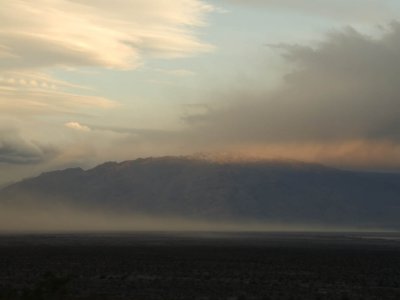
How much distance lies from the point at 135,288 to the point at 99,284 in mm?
2485

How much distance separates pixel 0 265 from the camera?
180 ft

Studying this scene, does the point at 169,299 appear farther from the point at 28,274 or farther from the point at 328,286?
the point at 28,274

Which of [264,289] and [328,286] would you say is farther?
[328,286]

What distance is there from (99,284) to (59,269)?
11342mm

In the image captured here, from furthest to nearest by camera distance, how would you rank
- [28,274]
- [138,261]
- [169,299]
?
[138,261] → [28,274] → [169,299]

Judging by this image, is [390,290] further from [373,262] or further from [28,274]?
[373,262]

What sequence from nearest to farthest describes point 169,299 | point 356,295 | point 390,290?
point 169,299 < point 356,295 < point 390,290

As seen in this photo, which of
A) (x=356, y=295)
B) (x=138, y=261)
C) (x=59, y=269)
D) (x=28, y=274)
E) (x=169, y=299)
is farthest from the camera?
(x=138, y=261)

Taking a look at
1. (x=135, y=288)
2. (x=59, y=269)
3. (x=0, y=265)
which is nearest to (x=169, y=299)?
(x=135, y=288)

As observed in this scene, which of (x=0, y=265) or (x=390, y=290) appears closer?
(x=390, y=290)

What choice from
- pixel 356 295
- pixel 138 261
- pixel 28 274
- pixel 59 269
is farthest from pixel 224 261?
pixel 356 295

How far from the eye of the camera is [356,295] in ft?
125

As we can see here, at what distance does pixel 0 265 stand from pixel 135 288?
60.6 ft

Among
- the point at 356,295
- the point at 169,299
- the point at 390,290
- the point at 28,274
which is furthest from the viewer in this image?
the point at 28,274
